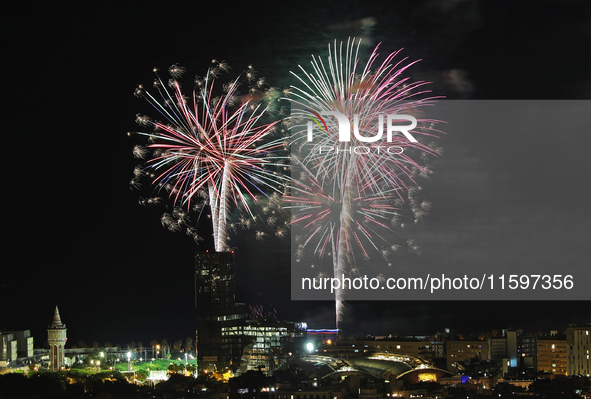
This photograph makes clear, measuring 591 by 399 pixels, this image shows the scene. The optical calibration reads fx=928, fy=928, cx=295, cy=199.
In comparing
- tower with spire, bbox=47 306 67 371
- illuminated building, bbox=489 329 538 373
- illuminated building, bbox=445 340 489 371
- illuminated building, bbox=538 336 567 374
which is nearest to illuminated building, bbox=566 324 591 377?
illuminated building, bbox=538 336 567 374

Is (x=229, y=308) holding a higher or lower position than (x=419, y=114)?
lower

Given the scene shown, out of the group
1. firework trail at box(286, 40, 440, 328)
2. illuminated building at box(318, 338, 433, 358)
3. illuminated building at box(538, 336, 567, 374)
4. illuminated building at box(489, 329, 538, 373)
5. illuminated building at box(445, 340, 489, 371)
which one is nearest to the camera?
firework trail at box(286, 40, 440, 328)

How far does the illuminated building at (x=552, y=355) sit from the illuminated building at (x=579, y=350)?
88.7 inches

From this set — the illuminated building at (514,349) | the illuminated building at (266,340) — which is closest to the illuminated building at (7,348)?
the illuminated building at (266,340)

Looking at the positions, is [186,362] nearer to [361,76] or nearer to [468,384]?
[468,384]

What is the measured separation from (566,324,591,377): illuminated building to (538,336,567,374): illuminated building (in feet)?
7.39

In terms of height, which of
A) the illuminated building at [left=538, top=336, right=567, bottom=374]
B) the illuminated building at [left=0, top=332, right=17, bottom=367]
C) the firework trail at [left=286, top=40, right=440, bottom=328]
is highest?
the firework trail at [left=286, top=40, right=440, bottom=328]

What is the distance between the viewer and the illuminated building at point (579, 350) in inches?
1399

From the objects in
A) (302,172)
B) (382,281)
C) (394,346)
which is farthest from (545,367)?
(302,172)

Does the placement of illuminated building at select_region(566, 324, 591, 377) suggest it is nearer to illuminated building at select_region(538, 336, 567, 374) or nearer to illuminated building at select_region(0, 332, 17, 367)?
illuminated building at select_region(538, 336, 567, 374)

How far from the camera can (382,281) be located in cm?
3362

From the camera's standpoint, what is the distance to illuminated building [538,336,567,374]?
3916cm

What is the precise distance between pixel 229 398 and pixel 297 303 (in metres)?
13.6

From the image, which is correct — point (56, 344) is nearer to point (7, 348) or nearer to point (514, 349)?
point (7, 348)
